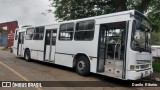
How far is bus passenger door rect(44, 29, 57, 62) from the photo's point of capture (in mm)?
15312

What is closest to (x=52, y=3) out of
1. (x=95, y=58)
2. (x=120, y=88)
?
(x=95, y=58)

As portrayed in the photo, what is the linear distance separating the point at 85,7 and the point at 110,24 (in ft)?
37.6

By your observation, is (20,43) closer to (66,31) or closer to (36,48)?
(36,48)

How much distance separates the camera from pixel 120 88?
10.2 m

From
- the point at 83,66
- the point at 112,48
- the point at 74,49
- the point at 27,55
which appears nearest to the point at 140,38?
the point at 112,48

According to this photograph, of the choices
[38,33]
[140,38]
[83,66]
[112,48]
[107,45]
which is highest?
[38,33]

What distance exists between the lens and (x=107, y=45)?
38.4ft

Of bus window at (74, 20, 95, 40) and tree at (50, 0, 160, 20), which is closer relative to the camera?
bus window at (74, 20, 95, 40)

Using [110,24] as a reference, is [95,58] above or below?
below

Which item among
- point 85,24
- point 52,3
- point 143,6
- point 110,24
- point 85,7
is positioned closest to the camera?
point 110,24

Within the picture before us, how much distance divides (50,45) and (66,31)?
1.95 m

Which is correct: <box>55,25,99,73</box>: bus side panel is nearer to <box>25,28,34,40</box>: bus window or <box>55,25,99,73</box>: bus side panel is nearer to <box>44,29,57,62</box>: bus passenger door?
<box>44,29,57,62</box>: bus passenger door

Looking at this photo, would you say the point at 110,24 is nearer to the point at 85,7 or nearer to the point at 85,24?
the point at 85,24

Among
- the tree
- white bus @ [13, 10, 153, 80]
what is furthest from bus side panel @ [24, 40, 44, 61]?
the tree
